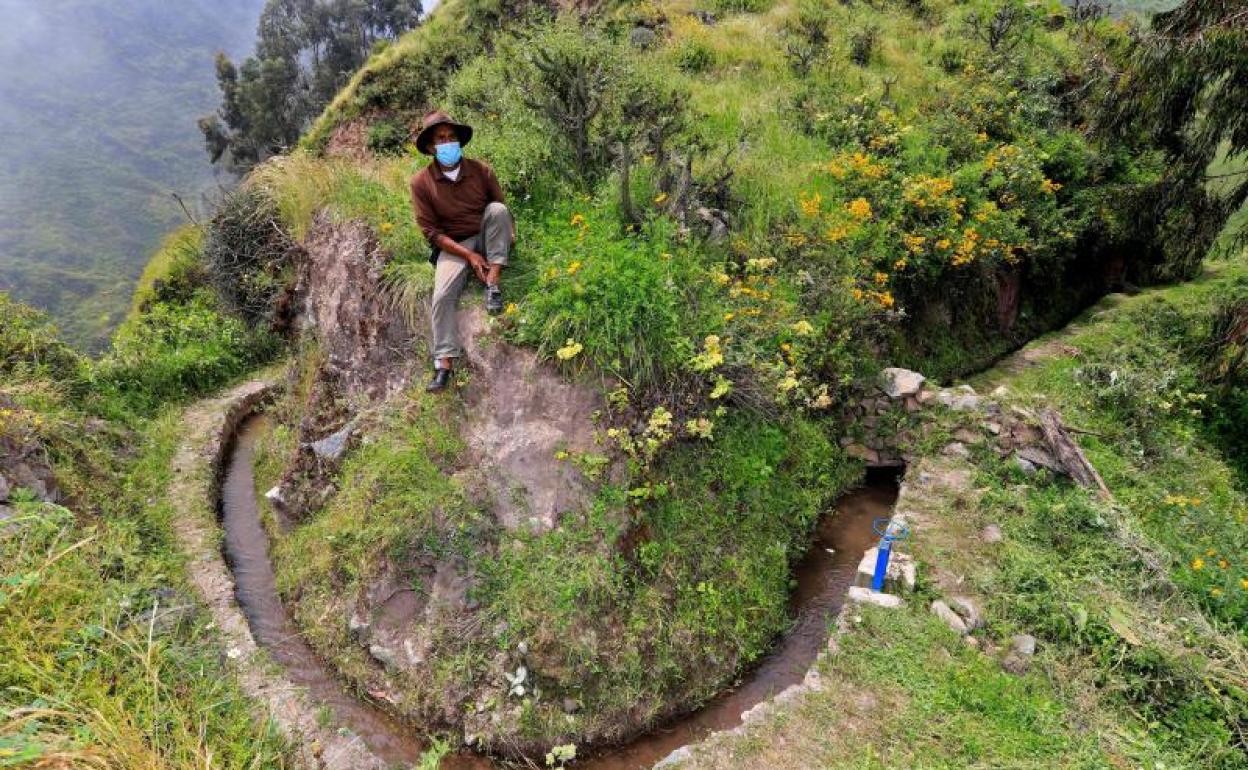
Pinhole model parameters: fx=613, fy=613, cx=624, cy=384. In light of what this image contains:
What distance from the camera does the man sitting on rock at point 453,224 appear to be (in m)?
5.48

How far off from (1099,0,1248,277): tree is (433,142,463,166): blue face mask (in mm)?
7060

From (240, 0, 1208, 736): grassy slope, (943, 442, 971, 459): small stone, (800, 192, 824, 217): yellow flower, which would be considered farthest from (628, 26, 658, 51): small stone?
(943, 442, 971, 459): small stone

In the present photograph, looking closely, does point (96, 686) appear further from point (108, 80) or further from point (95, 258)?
point (108, 80)

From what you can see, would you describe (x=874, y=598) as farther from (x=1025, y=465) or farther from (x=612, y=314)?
(x=612, y=314)

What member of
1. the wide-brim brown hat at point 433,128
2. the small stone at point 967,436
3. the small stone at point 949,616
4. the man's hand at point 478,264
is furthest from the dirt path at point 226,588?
the small stone at point 967,436

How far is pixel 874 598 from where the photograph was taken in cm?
502

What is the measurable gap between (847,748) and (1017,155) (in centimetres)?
942

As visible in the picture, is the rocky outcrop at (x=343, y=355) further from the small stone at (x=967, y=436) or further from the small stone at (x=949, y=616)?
the small stone at (x=967, y=436)

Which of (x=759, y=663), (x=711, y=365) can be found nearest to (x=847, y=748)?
(x=759, y=663)

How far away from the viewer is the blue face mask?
5395 mm

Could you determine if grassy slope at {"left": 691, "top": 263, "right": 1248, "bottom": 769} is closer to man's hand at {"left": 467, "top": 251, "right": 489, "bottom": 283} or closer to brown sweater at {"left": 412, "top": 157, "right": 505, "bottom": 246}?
man's hand at {"left": 467, "top": 251, "right": 489, "bottom": 283}

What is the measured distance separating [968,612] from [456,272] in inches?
204

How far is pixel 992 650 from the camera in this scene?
462 centimetres

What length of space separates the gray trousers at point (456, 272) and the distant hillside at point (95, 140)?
2209 centimetres
